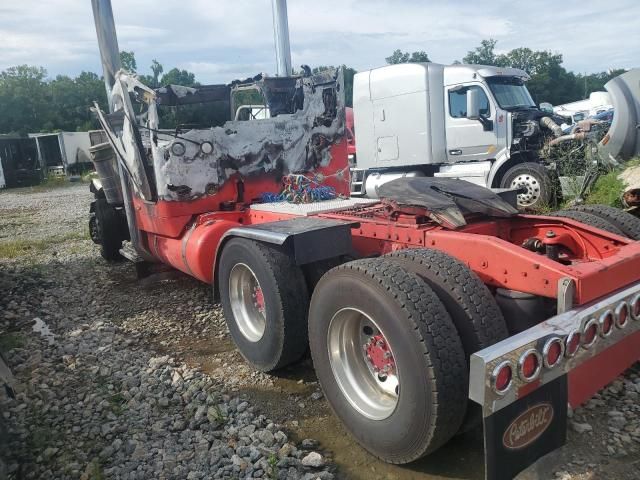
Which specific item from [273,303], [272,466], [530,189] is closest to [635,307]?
[272,466]

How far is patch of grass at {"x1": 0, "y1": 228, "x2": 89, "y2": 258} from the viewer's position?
9411 mm

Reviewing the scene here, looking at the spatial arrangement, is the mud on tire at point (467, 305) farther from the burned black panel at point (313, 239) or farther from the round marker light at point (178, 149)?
the round marker light at point (178, 149)

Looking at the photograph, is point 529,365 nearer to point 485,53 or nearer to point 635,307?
point 635,307

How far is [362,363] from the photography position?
10.5 ft

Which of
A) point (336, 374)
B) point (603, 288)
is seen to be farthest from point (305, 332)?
point (603, 288)

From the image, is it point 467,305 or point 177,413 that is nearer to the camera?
point 467,305

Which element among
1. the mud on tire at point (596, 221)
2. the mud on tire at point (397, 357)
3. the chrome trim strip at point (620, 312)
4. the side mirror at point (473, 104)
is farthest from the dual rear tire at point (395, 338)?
the side mirror at point (473, 104)

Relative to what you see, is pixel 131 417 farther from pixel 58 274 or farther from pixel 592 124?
pixel 592 124

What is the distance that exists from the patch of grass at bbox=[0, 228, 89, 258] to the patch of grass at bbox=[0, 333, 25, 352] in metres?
4.54

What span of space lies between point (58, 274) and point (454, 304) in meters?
6.63

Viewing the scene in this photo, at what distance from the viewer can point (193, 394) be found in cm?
373

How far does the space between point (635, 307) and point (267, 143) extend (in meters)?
3.91

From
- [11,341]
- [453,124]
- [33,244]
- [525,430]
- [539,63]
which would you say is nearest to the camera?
[525,430]

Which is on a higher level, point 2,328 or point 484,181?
point 484,181
